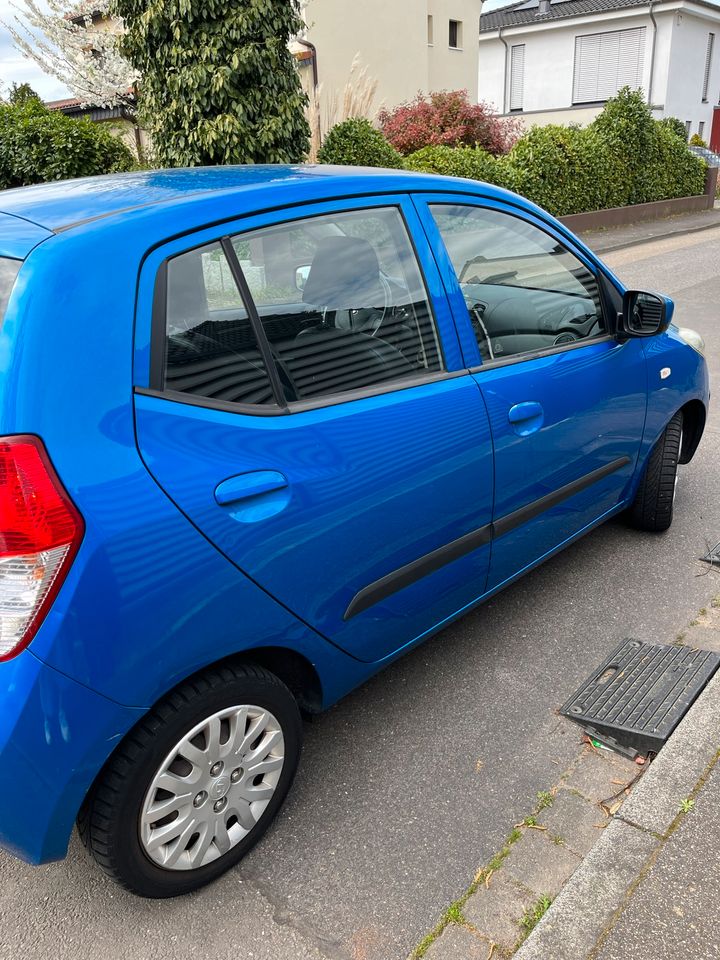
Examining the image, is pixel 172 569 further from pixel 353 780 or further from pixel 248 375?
pixel 353 780

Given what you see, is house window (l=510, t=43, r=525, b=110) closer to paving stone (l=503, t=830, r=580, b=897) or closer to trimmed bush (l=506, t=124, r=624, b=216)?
trimmed bush (l=506, t=124, r=624, b=216)

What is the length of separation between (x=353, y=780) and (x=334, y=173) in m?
1.87

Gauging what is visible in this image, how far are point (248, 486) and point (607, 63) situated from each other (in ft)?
126

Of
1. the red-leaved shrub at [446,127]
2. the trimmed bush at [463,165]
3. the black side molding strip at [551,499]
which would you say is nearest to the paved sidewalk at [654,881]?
the black side molding strip at [551,499]

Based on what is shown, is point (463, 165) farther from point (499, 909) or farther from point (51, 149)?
point (499, 909)

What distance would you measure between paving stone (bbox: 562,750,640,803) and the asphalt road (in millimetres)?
66

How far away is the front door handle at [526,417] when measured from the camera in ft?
9.16

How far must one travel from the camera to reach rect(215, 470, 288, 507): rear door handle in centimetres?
194

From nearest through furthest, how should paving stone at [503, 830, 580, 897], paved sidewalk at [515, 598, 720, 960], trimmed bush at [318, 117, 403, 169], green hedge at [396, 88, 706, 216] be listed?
1. paved sidewalk at [515, 598, 720, 960]
2. paving stone at [503, 830, 580, 897]
3. trimmed bush at [318, 117, 403, 169]
4. green hedge at [396, 88, 706, 216]

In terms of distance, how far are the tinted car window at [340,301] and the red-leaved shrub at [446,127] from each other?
1634 centimetres

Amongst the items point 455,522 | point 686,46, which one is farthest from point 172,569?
point 686,46

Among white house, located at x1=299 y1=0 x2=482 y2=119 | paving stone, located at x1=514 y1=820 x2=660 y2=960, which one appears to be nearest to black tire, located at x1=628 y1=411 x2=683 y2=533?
paving stone, located at x1=514 y1=820 x2=660 y2=960

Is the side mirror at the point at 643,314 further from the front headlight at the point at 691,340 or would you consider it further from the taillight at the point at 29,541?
the taillight at the point at 29,541

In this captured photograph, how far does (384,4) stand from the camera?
2333 cm
